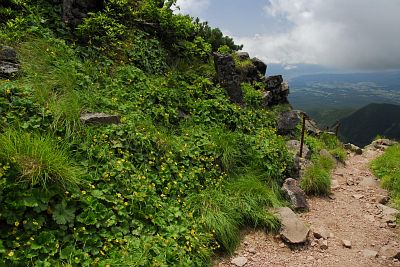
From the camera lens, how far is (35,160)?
5.34 m

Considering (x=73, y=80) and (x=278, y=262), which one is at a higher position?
(x=73, y=80)

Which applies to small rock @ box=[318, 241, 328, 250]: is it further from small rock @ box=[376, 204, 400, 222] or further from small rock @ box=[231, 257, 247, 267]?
small rock @ box=[376, 204, 400, 222]

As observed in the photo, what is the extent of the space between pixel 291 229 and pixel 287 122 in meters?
8.25

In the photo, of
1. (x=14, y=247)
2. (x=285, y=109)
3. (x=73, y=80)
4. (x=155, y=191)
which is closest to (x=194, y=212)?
(x=155, y=191)

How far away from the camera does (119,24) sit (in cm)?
1210

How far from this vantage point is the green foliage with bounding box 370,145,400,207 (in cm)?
1146

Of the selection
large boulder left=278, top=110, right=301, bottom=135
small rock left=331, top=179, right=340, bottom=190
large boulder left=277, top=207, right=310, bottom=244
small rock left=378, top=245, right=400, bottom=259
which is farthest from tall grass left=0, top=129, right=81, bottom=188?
large boulder left=278, top=110, right=301, bottom=135

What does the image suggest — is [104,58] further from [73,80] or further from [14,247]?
[14,247]

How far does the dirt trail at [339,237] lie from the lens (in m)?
7.17

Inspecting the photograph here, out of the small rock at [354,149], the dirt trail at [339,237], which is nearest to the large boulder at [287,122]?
the dirt trail at [339,237]

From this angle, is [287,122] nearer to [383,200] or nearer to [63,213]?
[383,200]

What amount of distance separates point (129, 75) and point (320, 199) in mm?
7599

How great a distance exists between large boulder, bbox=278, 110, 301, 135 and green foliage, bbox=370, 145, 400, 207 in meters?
4.04

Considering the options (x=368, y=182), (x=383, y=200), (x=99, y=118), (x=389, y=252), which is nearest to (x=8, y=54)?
(x=99, y=118)
